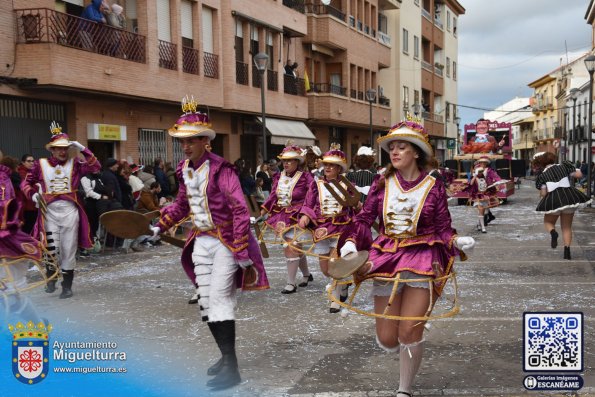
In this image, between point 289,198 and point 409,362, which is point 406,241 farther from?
point 289,198

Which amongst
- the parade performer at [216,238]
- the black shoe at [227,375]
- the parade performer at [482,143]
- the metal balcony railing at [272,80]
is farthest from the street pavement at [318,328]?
the parade performer at [482,143]

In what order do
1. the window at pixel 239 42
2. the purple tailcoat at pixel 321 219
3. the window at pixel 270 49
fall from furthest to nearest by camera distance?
the window at pixel 270 49 < the window at pixel 239 42 < the purple tailcoat at pixel 321 219

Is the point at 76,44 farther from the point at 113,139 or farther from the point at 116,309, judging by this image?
the point at 116,309

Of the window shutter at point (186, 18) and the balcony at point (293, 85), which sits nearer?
the window shutter at point (186, 18)

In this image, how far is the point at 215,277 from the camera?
5.73 metres

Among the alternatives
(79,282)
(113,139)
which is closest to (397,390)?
(79,282)

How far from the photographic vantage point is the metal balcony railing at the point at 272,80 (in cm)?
2809

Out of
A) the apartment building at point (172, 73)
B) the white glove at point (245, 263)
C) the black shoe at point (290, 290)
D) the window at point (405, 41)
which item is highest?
the window at point (405, 41)

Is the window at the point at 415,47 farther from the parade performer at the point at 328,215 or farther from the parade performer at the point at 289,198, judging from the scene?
the parade performer at the point at 328,215

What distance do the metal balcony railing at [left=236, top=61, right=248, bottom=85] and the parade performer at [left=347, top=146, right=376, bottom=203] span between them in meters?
14.2

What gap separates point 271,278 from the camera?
35.9ft

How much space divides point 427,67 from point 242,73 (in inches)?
1275

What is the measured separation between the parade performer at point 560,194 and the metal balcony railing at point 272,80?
1663 centimetres

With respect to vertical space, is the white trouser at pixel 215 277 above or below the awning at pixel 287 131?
below
